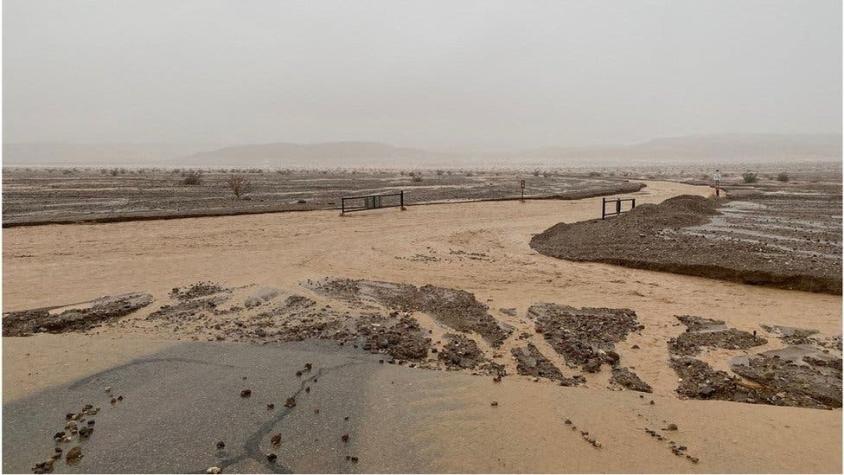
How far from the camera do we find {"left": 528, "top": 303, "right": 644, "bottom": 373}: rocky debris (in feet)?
19.8

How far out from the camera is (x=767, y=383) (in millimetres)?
5395

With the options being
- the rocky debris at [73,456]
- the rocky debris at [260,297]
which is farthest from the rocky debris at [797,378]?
the rocky debris at [260,297]

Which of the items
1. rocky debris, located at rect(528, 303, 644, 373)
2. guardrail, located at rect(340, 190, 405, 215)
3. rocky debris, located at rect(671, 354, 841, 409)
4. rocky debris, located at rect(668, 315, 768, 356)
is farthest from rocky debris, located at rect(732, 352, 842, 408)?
guardrail, located at rect(340, 190, 405, 215)

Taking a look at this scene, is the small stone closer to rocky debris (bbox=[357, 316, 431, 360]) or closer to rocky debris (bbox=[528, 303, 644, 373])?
rocky debris (bbox=[357, 316, 431, 360])

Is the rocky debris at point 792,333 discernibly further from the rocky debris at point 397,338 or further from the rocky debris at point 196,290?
the rocky debris at point 196,290

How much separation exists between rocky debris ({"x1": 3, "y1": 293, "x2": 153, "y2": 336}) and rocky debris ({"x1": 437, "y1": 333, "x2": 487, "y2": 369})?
553cm

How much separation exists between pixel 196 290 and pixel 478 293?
5521 mm

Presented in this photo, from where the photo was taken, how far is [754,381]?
5.46m

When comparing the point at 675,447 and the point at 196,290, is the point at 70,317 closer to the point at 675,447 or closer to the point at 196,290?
the point at 196,290

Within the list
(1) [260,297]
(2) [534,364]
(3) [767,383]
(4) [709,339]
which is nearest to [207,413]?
(2) [534,364]

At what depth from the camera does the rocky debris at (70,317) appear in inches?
281

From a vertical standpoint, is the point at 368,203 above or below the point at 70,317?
above

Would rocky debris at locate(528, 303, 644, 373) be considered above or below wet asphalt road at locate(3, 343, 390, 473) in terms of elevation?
above

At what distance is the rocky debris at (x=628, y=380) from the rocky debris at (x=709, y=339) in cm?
106
